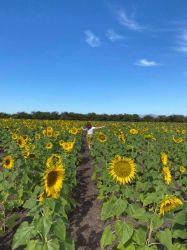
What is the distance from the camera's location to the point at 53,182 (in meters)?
4.59

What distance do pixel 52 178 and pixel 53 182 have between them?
0.06 meters

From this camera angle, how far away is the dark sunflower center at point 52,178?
4582mm

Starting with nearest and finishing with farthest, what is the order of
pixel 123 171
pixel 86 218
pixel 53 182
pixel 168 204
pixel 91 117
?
pixel 168 204, pixel 53 182, pixel 123 171, pixel 86 218, pixel 91 117

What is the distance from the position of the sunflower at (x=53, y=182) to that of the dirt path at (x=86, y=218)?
2210mm

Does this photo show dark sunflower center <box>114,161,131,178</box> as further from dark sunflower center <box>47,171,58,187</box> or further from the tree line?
the tree line

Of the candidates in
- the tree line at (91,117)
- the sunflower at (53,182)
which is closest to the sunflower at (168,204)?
the sunflower at (53,182)

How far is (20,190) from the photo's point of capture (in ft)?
26.1


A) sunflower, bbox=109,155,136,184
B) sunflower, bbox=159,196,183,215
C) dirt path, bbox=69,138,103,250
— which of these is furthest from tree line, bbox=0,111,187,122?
sunflower, bbox=159,196,183,215

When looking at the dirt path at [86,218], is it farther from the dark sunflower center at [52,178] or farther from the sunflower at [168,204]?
the sunflower at [168,204]

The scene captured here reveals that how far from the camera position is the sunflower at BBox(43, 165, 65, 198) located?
4.53 meters

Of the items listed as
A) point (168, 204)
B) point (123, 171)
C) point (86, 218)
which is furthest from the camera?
point (86, 218)

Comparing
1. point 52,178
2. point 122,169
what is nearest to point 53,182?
point 52,178

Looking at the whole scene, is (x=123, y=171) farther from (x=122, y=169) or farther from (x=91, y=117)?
(x=91, y=117)

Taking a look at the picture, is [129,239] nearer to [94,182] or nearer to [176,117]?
[94,182]
